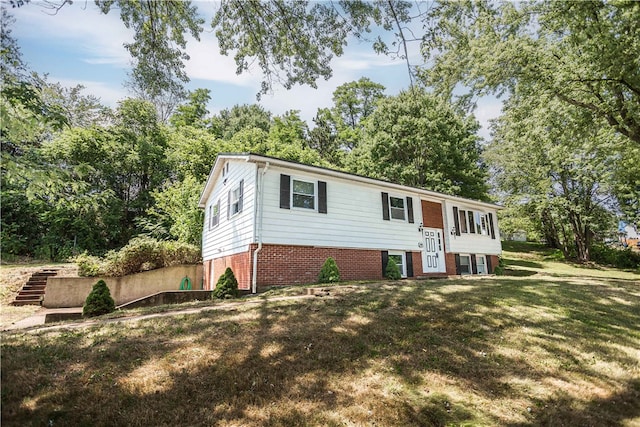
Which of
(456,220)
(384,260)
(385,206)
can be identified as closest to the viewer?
(384,260)

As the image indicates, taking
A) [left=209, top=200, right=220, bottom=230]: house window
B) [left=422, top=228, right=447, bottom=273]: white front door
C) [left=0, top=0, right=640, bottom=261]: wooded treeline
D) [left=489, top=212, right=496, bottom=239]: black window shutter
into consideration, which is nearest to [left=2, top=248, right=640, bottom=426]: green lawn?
[left=0, top=0, right=640, bottom=261]: wooded treeline

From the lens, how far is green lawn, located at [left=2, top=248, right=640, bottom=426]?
3.50 meters

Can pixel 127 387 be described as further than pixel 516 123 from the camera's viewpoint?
No

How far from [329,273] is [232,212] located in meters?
5.10

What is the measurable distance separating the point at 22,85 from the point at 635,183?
1269 inches

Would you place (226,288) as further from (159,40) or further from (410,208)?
(410,208)

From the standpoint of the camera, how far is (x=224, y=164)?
51.3 ft

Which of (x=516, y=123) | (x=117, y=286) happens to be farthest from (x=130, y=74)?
(x=516, y=123)

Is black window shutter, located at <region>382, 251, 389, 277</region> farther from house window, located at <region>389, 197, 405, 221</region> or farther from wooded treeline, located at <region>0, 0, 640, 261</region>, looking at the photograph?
wooded treeline, located at <region>0, 0, 640, 261</region>

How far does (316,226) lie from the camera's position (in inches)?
496

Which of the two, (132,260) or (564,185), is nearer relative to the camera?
(132,260)

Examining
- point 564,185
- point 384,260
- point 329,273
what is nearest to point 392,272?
point 384,260

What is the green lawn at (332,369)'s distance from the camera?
3.50 meters

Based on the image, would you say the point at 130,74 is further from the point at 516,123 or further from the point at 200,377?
the point at 516,123
